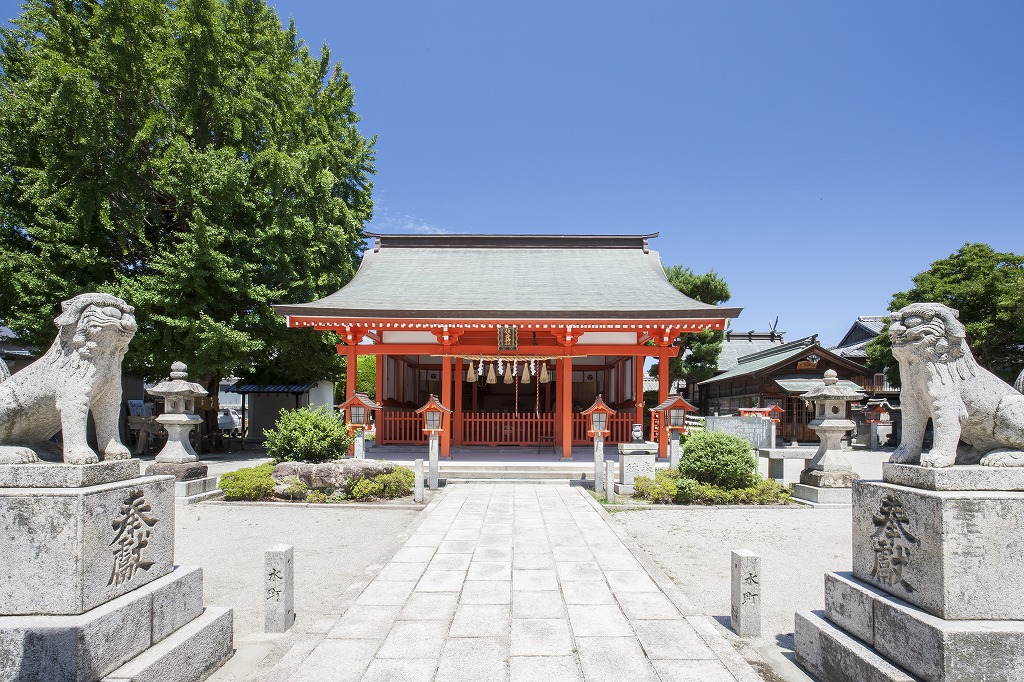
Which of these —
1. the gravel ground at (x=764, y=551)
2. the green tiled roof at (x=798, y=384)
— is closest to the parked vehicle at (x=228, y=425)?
the gravel ground at (x=764, y=551)

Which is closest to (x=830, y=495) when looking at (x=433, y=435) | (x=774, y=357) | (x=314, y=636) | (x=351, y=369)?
(x=433, y=435)

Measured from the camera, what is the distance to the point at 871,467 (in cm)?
1588

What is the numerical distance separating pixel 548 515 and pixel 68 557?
21.1 ft

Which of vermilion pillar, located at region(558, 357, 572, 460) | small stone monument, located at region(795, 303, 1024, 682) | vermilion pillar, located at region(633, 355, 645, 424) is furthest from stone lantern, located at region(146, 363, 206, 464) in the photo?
vermilion pillar, located at region(633, 355, 645, 424)

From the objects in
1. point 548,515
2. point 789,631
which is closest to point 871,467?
point 548,515

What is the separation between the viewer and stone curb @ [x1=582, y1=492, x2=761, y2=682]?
11.7ft

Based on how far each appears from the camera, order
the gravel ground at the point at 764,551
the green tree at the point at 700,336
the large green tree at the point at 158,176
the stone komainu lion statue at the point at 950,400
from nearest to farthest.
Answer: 1. the stone komainu lion statue at the point at 950,400
2. the gravel ground at the point at 764,551
3. the large green tree at the point at 158,176
4. the green tree at the point at 700,336

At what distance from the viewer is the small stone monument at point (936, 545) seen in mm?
2836

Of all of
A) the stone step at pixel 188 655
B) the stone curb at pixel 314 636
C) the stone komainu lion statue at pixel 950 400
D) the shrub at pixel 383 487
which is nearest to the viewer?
the stone step at pixel 188 655

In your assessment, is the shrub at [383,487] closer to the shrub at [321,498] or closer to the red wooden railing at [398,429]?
the shrub at [321,498]

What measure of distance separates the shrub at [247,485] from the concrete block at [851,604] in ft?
30.5

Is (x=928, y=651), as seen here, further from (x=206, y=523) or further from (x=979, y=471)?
(x=206, y=523)

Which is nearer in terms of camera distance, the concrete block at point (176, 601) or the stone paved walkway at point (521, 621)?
the concrete block at point (176, 601)

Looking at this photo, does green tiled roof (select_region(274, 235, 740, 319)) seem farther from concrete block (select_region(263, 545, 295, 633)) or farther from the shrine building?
concrete block (select_region(263, 545, 295, 633))
